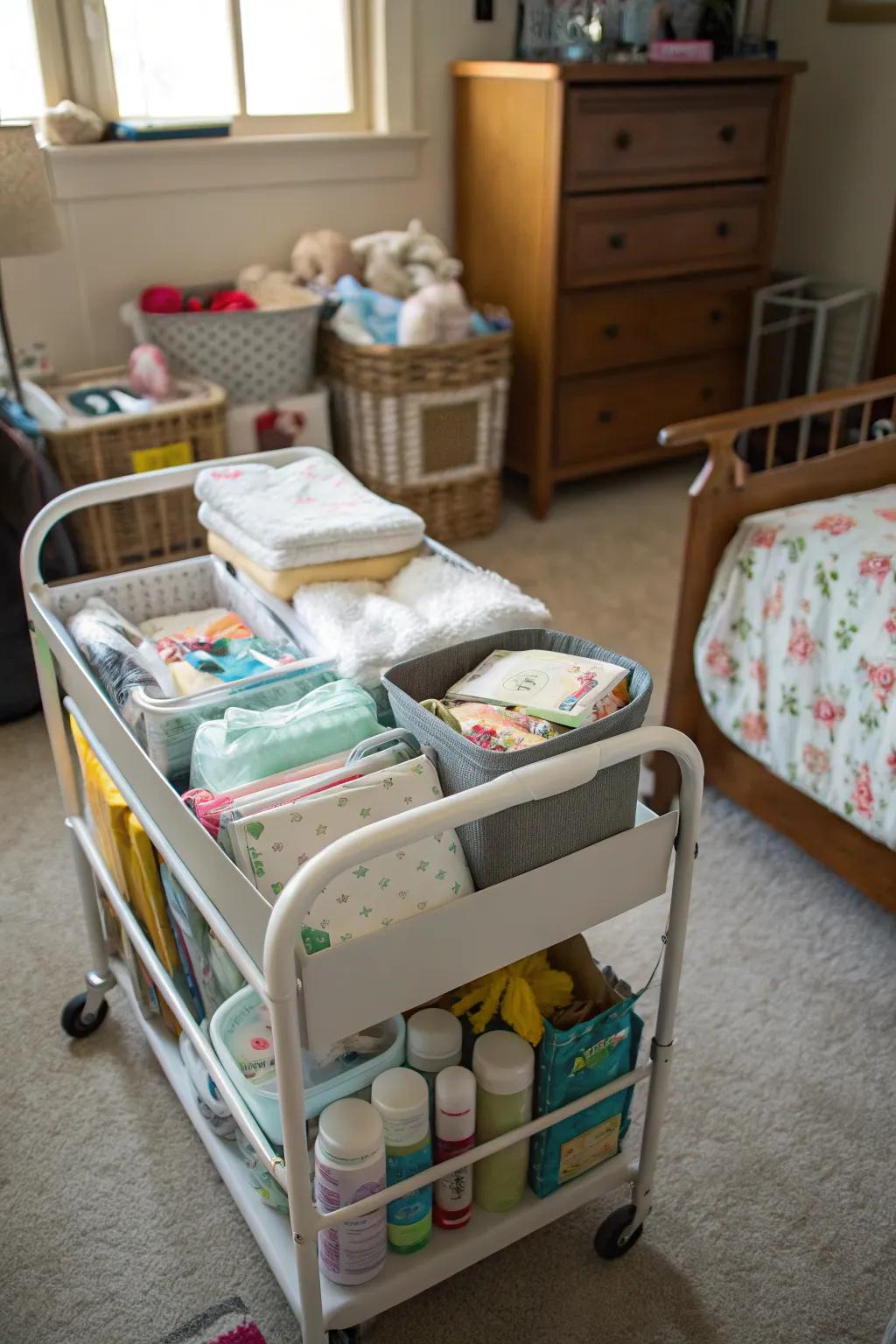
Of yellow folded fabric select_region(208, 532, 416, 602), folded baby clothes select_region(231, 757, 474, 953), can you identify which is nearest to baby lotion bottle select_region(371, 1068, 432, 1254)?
folded baby clothes select_region(231, 757, 474, 953)

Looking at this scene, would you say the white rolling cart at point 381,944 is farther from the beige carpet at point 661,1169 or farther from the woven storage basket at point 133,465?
the woven storage basket at point 133,465

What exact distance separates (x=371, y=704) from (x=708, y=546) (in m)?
0.96

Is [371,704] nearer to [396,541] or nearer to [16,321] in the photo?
[396,541]

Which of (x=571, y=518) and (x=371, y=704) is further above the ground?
(x=371, y=704)

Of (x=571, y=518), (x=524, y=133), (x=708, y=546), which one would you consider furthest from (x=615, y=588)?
(x=524, y=133)

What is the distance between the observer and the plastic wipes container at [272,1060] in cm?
114

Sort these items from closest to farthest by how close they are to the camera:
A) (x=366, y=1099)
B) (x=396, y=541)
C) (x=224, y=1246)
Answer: (x=366, y=1099)
(x=224, y=1246)
(x=396, y=541)

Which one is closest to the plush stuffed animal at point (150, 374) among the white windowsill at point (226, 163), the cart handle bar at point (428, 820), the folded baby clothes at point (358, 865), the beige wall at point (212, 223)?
the beige wall at point (212, 223)

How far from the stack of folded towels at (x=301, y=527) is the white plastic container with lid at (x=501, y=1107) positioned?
60cm

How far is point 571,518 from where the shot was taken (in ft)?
11.2

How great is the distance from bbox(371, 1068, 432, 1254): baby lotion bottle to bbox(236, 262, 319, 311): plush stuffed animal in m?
2.30

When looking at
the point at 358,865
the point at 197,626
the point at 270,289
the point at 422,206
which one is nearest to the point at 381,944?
the point at 358,865

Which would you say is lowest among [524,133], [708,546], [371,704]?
[708,546]

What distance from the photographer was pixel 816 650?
1.83 metres
